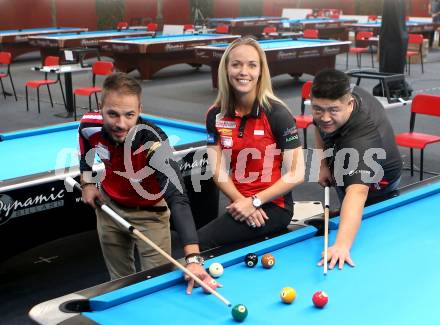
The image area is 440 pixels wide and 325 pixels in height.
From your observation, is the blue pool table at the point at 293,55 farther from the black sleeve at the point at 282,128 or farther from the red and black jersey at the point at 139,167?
the red and black jersey at the point at 139,167

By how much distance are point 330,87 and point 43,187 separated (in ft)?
5.47

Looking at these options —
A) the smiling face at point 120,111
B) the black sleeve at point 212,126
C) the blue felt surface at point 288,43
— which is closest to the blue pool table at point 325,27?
the blue felt surface at point 288,43

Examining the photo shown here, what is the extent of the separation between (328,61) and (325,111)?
8.44 meters

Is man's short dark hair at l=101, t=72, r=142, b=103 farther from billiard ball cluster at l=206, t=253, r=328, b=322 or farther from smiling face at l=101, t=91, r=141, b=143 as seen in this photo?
billiard ball cluster at l=206, t=253, r=328, b=322

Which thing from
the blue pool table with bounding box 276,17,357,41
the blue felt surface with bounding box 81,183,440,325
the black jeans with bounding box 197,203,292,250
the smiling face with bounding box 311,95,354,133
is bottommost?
the black jeans with bounding box 197,203,292,250

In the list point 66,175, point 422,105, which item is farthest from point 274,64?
point 66,175

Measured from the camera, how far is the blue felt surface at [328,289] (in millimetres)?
1643

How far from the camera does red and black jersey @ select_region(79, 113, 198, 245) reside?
2.23 meters

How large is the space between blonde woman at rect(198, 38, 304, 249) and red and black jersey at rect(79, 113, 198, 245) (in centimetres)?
31

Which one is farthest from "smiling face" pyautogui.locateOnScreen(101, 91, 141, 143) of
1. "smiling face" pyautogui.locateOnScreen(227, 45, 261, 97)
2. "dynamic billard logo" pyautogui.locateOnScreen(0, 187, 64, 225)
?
"dynamic billard logo" pyautogui.locateOnScreen(0, 187, 64, 225)

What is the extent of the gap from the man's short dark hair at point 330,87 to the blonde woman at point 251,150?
37cm

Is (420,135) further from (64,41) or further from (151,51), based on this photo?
(64,41)

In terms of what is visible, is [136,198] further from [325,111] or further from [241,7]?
[241,7]

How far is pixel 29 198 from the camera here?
10.2ft
